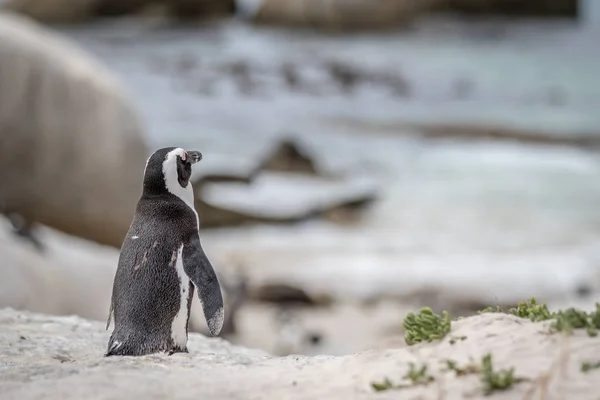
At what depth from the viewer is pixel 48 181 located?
4.11 metres

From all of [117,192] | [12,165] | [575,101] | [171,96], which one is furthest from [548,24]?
[12,165]

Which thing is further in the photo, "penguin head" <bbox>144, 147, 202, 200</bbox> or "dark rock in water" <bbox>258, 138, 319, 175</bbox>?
"dark rock in water" <bbox>258, 138, 319, 175</bbox>

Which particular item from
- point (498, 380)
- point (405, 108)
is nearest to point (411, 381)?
point (498, 380)

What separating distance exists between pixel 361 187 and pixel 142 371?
5074 millimetres

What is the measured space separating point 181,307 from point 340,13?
19.8 feet

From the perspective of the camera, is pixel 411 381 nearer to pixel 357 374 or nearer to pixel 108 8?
pixel 357 374

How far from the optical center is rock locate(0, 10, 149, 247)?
13.3ft

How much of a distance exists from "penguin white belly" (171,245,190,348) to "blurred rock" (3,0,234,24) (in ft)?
17.9

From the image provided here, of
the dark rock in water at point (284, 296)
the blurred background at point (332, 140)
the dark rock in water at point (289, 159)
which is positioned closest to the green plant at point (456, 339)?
the blurred background at point (332, 140)

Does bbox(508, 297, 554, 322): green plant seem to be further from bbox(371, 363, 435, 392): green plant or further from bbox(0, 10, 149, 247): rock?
bbox(0, 10, 149, 247): rock

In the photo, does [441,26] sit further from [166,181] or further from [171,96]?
[166,181]

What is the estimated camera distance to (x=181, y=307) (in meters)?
1.72

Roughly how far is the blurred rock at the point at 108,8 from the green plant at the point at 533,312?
19.4 ft

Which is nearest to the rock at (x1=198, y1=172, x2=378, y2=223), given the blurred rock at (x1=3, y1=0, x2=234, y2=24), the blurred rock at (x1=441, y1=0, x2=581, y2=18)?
the blurred rock at (x1=3, y1=0, x2=234, y2=24)
